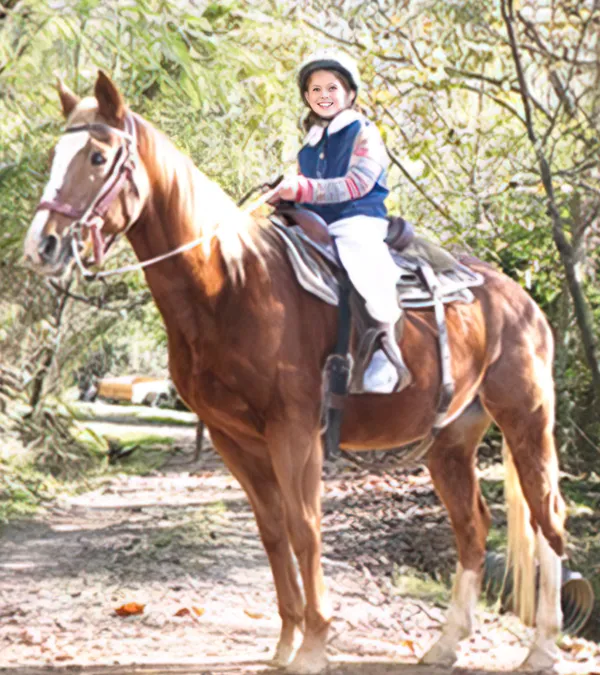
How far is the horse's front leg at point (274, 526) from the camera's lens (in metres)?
4.84

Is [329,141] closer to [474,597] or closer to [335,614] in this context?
[474,597]

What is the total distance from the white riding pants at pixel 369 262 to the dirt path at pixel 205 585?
5.74ft

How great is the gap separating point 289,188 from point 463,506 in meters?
2.07

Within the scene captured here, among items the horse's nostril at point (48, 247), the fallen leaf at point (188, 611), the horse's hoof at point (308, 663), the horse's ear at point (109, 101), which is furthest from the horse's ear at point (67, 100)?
the fallen leaf at point (188, 611)

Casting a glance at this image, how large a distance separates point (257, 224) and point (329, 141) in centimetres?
51

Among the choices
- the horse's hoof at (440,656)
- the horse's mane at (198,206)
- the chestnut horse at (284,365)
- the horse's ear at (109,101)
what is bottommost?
the horse's hoof at (440,656)

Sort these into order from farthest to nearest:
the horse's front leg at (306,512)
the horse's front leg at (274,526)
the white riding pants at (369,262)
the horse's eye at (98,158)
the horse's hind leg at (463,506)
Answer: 1. the horse's hind leg at (463,506)
2. the horse's front leg at (274,526)
3. the white riding pants at (369,262)
4. the horse's front leg at (306,512)
5. the horse's eye at (98,158)

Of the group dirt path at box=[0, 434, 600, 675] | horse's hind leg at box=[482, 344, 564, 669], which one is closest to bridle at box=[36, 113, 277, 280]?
dirt path at box=[0, 434, 600, 675]

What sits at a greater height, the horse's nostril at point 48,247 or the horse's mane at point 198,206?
the horse's mane at point 198,206

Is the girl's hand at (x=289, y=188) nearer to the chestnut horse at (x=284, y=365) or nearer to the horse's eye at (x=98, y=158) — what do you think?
the chestnut horse at (x=284, y=365)

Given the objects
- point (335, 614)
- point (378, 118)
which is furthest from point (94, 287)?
point (335, 614)

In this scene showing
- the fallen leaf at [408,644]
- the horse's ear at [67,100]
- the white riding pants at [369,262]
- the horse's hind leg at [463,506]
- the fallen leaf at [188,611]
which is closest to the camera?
the horse's ear at [67,100]

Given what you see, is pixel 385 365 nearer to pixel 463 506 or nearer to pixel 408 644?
pixel 463 506

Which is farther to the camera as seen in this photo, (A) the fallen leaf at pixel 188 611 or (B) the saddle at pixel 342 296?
(A) the fallen leaf at pixel 188 611
